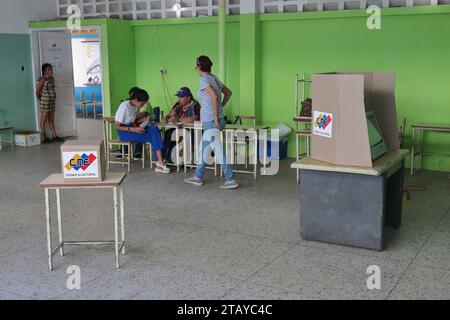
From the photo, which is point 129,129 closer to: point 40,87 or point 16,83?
point 40,87

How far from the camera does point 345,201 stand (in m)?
4.37

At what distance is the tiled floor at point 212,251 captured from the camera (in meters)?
3.66

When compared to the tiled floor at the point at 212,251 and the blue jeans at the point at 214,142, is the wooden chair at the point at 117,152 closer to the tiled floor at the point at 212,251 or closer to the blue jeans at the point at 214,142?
the tiled floor at the point at 212,251

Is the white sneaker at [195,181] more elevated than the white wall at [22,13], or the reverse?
the white wall at [22,13]

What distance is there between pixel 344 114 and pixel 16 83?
24.1ft

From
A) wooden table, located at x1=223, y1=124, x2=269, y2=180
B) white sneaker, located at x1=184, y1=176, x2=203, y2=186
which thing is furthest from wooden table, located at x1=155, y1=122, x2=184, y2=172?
white sneaker, located at x1=184, y1=176, x2=203, y2=186

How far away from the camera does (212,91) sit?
621cm

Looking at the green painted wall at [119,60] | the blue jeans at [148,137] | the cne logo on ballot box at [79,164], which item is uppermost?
the green painted wall at [119,60]

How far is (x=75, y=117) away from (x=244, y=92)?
4.05 m

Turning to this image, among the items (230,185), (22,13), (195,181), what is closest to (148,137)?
(195,181)

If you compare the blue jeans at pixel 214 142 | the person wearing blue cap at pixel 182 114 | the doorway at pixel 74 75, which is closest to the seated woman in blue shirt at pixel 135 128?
the person wearing blue cap at pixel 182 114

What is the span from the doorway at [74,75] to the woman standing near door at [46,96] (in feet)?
0.59

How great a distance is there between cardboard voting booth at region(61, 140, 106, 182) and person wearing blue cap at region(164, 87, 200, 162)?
3.69 meters

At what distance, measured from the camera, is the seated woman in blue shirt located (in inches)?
288
